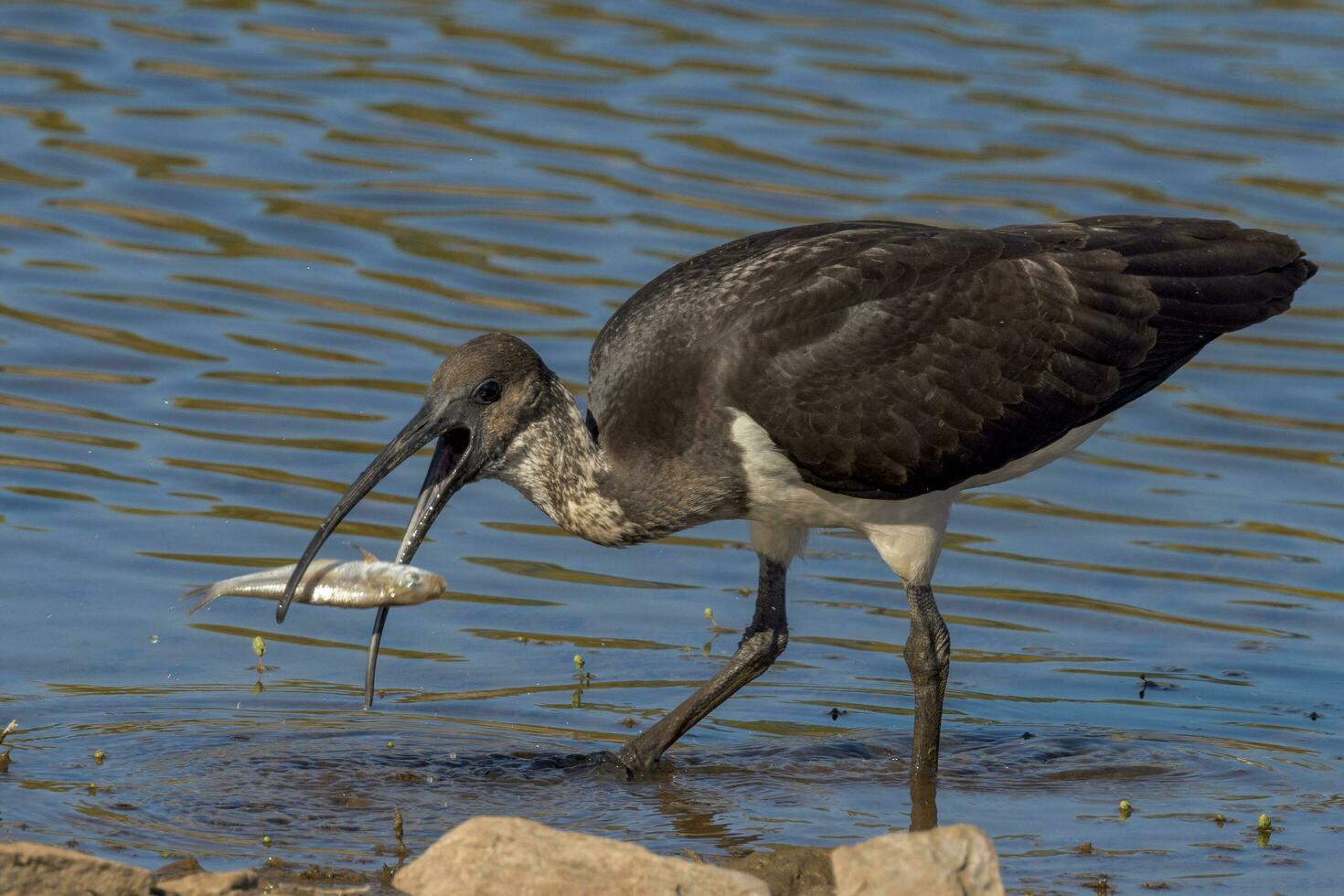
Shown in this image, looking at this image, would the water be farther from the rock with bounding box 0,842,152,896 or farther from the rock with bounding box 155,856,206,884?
the rock with bounding box 0,842,152,896

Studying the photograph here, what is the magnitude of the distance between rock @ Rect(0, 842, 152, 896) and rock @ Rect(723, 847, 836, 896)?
1838 mm

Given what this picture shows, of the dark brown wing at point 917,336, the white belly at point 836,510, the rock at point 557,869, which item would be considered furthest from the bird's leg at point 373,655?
the rock at point 557,869

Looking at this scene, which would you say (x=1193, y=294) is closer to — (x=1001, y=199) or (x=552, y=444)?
(x=552, y=444)

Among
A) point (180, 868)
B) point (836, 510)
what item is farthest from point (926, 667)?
point (180, 868)

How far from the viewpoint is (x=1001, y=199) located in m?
14.6

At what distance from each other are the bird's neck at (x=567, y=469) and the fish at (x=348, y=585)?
0.69m

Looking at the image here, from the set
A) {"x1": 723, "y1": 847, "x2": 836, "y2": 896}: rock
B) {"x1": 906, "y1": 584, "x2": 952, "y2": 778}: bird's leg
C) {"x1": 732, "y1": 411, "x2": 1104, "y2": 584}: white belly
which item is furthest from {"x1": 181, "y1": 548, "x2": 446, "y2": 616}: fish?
{"x1": 906, "y1": 584, "x2": 952, "y2": 778}: bird's leg

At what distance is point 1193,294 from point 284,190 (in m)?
6.92

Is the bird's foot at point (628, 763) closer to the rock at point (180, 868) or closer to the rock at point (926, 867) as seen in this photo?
the rock at point (180, 868)

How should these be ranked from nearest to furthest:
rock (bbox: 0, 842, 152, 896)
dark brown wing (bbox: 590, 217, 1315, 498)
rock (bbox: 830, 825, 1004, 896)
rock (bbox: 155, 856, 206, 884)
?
rock (bbox: 0, 842, 152, 896) < rock (bbox: 830, 825, 1004, 896) < rock (bbox: 155, 856, 206, 884) < dark brown wing (bbox: 590, 217, 1315, 498)

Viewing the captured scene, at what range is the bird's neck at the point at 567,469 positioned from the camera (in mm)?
7992

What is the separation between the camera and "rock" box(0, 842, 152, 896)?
18.4ft

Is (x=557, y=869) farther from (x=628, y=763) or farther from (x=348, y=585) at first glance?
(x=628, y=763)

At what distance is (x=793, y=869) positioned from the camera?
682 centimetres
